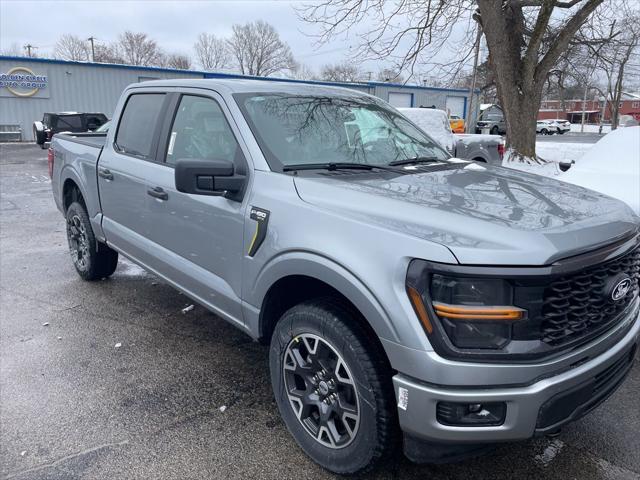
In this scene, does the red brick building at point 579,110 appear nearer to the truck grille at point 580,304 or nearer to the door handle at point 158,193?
the door handle at point 158,193

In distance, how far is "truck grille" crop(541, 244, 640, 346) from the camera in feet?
6.73

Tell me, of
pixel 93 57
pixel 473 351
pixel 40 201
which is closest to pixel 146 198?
pixel 473 351

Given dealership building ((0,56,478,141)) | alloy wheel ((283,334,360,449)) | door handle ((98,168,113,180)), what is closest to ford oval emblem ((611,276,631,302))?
alloy wheel ((283,334,360,449))

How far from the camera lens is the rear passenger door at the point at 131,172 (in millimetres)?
3977

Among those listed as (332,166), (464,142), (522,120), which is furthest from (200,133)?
(522,120)

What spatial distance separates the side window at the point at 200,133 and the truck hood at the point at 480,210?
66cm

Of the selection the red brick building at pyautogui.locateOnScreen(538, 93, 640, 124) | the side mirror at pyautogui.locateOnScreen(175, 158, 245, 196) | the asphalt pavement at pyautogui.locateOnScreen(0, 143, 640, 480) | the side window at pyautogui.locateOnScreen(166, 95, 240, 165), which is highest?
the red brick building at pyautogui.locateOnScreen(538, 93, 640, 124)

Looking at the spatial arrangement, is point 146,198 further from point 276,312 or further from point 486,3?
point 486,3

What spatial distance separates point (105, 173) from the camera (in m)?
4.52

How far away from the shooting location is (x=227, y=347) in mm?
4098

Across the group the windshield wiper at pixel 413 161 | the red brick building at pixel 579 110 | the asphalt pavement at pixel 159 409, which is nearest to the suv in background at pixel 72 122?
the asphalt pavement at pixel 159 409

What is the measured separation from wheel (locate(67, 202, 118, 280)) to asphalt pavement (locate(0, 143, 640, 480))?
0.29 m

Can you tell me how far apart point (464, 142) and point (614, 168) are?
19.3 feet

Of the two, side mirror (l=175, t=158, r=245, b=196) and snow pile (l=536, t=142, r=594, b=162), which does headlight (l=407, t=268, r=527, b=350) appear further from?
snow pile (l=536, t=142, r=594, b=162)
